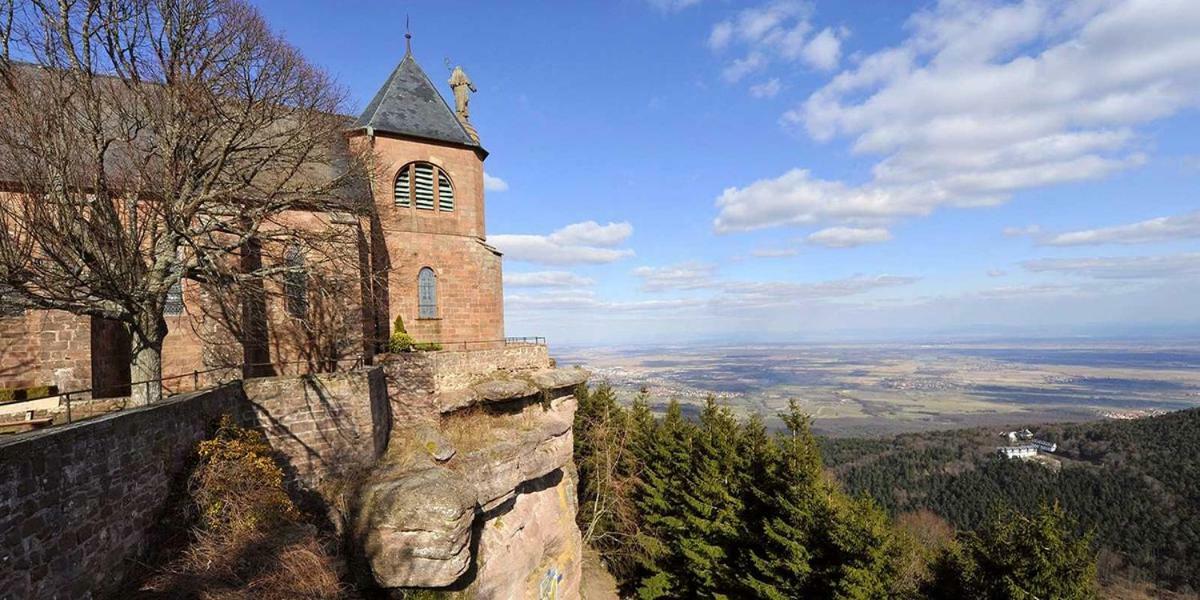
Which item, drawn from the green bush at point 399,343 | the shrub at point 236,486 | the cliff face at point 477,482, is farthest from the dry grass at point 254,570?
the green bush at point 399,343

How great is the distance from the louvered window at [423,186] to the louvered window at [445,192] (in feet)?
1.14

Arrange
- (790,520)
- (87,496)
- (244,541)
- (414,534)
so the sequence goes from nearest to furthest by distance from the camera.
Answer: (87,496) → (244,541) → (414,534) → (790,520)

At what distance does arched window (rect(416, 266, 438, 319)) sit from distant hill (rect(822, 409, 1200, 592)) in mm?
38519

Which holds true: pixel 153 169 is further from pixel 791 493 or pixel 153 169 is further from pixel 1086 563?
pixel 1086 563

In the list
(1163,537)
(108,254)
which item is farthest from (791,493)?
(1163,537)

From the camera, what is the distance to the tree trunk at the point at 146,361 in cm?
920

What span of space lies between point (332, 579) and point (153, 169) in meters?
8.93

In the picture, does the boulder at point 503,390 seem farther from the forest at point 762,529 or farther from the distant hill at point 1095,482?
the distant hill at point 1095,482

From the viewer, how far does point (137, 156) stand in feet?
33.6

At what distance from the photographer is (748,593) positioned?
1961 centimetres

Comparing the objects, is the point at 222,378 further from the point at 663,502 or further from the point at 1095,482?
the point at 1095,482

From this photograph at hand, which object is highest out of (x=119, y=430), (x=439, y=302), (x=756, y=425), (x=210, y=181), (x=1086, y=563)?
(x=210, y=181)

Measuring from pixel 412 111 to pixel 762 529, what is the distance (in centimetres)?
2145

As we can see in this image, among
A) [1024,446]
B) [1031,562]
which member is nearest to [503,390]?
[1031,562]
